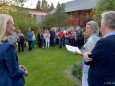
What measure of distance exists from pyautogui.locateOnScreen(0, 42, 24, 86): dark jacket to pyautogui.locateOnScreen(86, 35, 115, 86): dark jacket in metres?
1.06

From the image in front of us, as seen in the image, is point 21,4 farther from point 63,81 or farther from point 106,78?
point 106,78

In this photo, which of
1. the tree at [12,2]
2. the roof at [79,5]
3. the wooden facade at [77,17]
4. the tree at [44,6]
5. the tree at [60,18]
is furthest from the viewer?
the tree at [44,6]

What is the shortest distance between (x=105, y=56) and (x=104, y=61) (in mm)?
72

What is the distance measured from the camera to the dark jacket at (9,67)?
4.34 m

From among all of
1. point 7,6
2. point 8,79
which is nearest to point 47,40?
point 7,6

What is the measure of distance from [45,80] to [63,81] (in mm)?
756

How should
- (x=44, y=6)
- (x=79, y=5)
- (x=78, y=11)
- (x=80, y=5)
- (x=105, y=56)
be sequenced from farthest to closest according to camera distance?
1. (x=44, y=6)
2. (x=79, y=5)
3. (x=80, y=5)
4. (x=78, y=11)
5. (x=105, y=56)

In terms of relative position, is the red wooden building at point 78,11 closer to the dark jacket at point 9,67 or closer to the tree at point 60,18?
the tree at point 60,18

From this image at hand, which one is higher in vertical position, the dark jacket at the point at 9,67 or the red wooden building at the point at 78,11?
the dark jacket at the point at 9,67

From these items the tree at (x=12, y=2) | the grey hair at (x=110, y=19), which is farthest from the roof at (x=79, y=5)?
the grey hair at (x=110, y=19)

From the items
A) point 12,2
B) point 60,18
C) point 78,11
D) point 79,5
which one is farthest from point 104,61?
point 79,5

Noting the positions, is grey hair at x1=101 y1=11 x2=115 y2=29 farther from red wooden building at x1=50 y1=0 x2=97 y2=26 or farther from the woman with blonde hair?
red wooden building at x1=50 y1=0 x2=97 y2=26

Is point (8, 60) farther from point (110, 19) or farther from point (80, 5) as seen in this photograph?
point (80, 5)

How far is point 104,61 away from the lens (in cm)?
433
